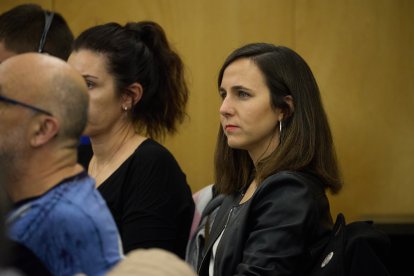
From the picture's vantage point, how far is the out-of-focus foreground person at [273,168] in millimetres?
2037

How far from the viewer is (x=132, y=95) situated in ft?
7.84

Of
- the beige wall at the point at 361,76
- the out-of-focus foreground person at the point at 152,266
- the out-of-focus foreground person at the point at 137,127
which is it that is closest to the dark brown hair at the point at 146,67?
the out-of-focus foreground person at the point at 137,127

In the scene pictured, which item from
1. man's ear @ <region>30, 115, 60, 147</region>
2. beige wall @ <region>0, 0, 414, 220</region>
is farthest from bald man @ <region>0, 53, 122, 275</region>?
beige wall @ <region>0, 0, 414, 220</region>

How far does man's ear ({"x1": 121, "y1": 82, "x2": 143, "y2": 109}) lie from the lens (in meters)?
2.37

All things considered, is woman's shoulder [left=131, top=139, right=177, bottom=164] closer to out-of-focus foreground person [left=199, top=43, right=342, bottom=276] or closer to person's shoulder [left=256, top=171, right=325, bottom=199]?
out-of-focus foreground person [left=199, top=43, right=342, bottom=276]

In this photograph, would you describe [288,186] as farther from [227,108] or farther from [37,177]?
[37,177]

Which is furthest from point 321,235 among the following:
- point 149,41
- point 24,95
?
point 24,95

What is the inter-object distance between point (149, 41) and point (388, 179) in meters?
1.52

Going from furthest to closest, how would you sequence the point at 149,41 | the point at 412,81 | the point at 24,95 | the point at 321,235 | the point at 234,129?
the point at 412,81 → the point at 149,41 → the point at 234,129 → the point at 321,235 → the point at 24,95

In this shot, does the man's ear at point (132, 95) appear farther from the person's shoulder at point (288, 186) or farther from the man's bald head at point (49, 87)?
the man's bald head at point (49, 87)

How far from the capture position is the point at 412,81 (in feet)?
11.2

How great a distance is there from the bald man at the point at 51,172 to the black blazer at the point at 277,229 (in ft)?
2.41

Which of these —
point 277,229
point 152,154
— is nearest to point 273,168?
point 277,229

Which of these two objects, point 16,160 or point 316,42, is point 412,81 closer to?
point 316,42
